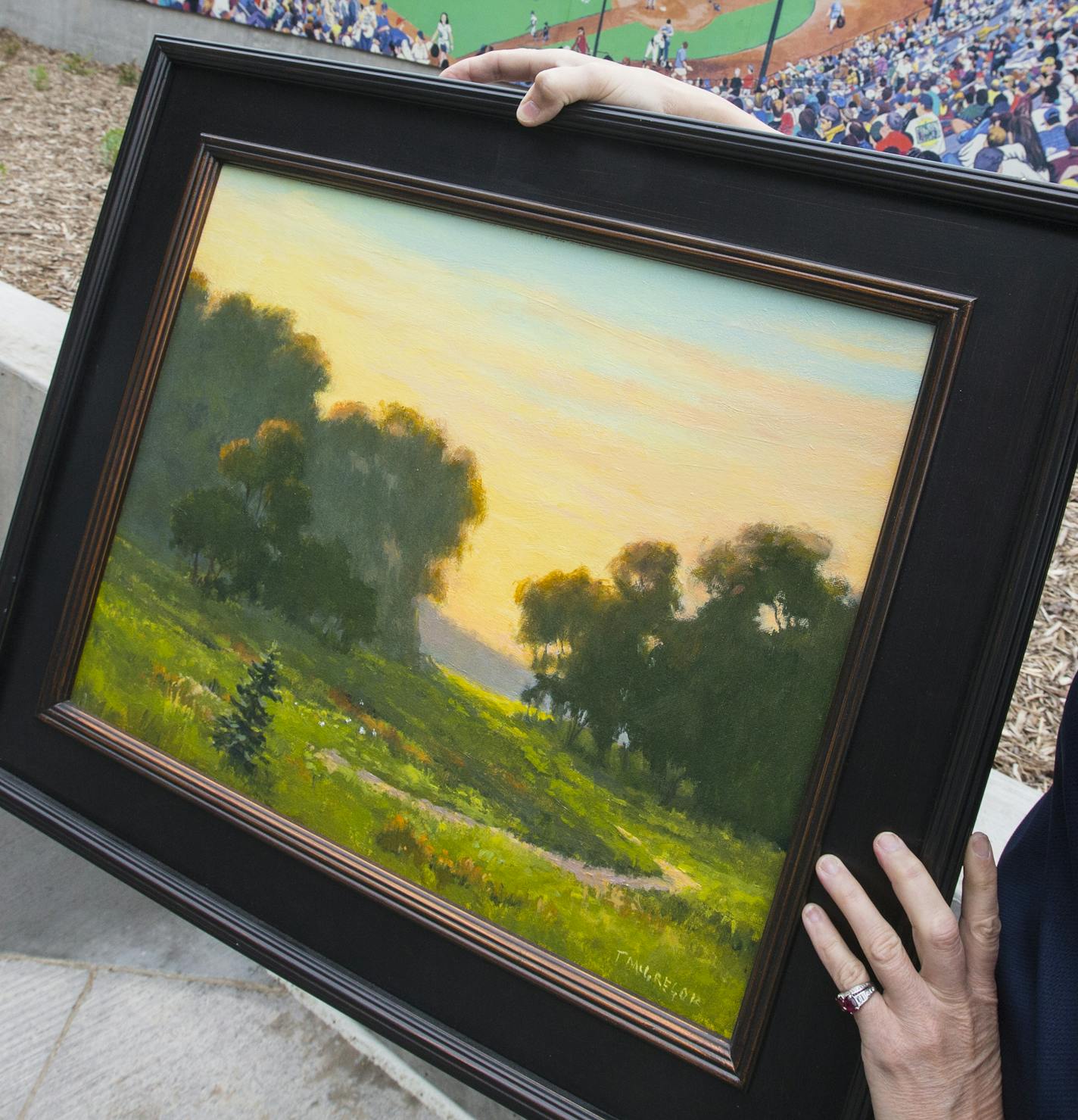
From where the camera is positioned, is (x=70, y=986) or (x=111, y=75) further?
(x=111, y=75)

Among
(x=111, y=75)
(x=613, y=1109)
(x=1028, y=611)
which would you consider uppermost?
(x=111, y=75)

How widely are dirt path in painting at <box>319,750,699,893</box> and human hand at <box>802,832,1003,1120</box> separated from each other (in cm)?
16

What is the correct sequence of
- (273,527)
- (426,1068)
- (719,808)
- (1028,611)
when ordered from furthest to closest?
(426,1068), (273,527), (719,808), (1028,611)

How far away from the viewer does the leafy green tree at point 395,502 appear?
3.70 ft

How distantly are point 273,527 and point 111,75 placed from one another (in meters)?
7.48

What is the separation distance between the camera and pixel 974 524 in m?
0.92

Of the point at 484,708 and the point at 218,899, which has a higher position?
the point at 484,708

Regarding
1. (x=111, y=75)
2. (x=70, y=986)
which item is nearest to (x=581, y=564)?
(x=70, y=986)

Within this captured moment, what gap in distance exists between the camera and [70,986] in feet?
5.92

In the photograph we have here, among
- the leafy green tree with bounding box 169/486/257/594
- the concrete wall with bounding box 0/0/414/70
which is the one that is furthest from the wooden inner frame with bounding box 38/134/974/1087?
the concrete wall with bounding box 0/0/414/70

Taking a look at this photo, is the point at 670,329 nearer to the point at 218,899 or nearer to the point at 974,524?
the point at 974,524

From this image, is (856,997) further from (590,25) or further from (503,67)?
(590,25)

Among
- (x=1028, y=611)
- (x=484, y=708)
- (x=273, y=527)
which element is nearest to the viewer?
(x=1028, y=611)

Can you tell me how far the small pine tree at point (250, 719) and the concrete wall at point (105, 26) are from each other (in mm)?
7028
